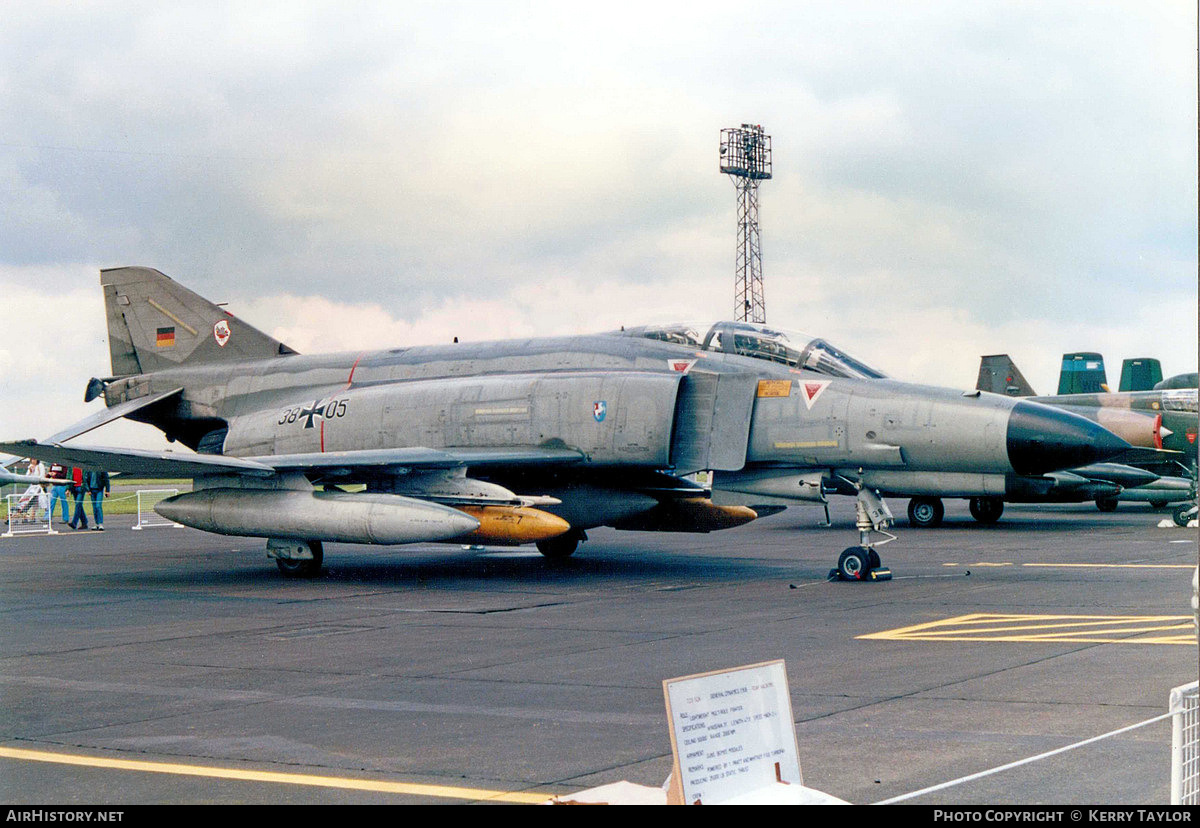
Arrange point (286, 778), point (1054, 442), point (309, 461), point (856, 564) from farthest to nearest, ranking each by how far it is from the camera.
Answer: point (309, 461)
point (856, 564)
point (1054, 442)
point (286, 778)

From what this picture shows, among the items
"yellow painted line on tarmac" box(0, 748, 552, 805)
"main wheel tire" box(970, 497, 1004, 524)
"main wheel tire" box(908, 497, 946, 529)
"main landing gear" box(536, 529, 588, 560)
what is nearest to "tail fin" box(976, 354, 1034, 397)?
"main wheel tire" box(970, 497, 1004, 524)

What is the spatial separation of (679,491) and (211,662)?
9.58 m

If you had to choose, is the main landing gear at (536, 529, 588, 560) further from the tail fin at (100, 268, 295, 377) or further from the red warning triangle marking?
the tail fin at (100, 268, 295, 377)

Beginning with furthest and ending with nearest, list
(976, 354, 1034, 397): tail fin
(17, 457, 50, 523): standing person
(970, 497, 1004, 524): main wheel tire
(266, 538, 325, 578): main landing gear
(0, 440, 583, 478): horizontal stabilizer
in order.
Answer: (976, 354, 1034, 397): tail fin → (17, 457, 50, 523): standing person → (970, 497, 1004, 524): main wheel tire → (266, 538, 325, 578): main landing gear → (0, 440, 583, 478): horizontal stabilizer

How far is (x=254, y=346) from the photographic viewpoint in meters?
21.1

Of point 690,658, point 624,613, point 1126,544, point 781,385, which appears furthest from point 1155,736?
point 1126,544

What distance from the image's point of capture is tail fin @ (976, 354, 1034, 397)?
3606 cm

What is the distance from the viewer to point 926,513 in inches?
1056

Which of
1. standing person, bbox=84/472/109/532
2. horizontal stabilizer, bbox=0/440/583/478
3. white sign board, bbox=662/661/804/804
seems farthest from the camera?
standing person, bbox=84/472/109/532

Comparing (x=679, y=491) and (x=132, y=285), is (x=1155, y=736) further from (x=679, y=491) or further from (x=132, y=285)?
(x=132, y=285)

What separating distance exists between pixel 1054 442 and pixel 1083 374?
27811 mm

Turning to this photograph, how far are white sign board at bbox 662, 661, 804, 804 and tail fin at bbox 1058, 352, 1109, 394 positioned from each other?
38.1 meters

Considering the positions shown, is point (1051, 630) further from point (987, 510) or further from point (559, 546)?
point (987, 510)

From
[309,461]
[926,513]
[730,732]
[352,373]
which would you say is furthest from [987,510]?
[730,732]
